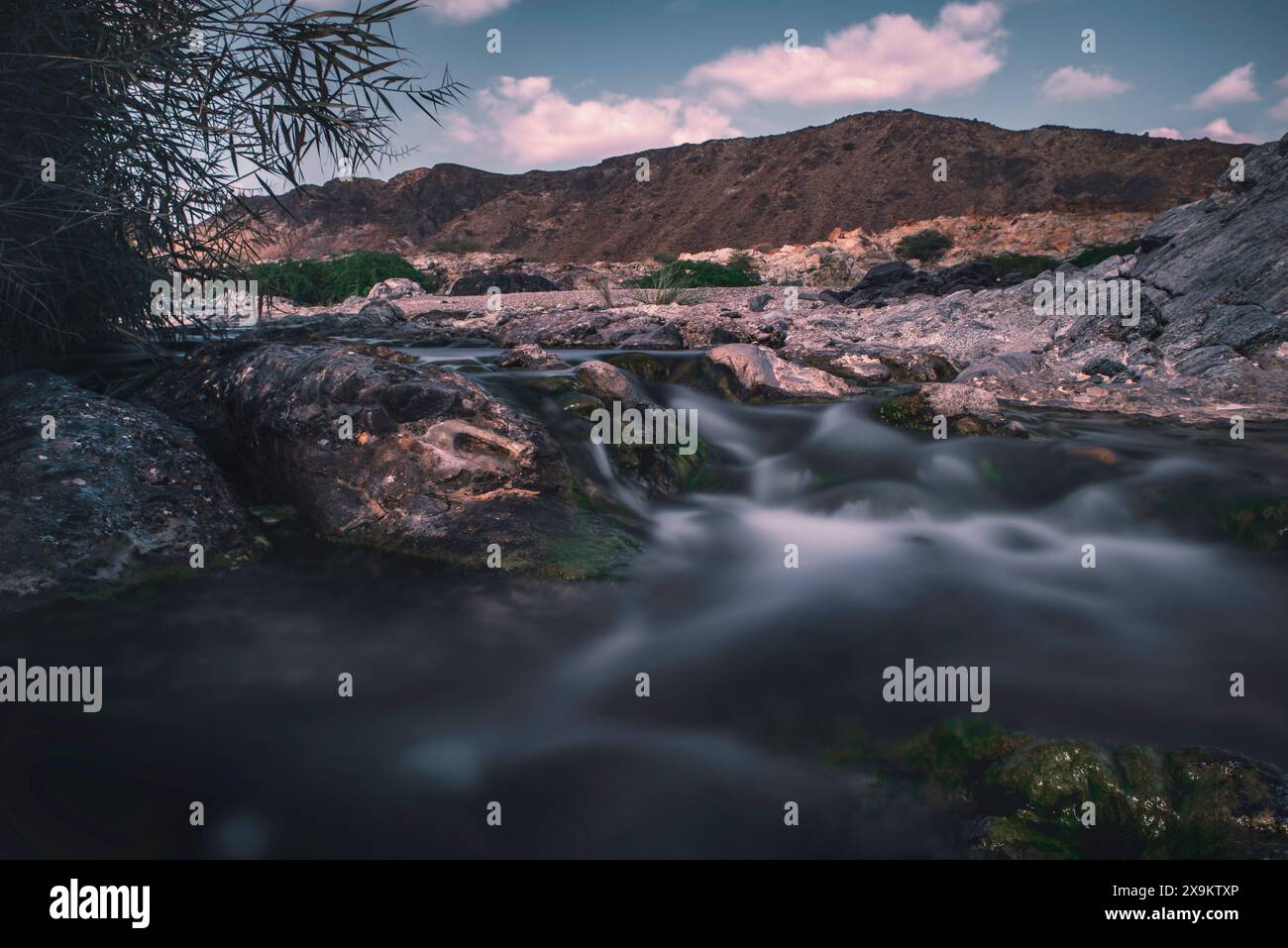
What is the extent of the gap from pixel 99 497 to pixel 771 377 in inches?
179

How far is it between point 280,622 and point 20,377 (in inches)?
86.1

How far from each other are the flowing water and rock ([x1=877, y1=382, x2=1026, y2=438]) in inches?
38.7

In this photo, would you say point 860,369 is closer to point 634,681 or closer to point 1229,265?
point 1229,265

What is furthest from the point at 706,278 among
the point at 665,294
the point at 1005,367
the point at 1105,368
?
the point at 1105,368

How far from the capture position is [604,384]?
508 centimetres

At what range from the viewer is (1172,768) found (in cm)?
218

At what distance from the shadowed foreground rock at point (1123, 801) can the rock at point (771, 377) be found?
4.16 metres

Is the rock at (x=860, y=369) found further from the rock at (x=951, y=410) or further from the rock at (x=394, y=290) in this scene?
the rock at (x=394, y=290)

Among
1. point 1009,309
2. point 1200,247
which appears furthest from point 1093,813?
point 1009,309

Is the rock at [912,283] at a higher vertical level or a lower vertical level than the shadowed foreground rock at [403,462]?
higher

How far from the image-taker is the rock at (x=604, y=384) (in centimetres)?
502

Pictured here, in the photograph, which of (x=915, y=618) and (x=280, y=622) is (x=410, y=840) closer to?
(x=280, y=622)

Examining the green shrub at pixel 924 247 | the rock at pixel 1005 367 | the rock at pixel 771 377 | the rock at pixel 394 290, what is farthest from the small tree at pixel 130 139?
the green shrub at pixel 924 247
